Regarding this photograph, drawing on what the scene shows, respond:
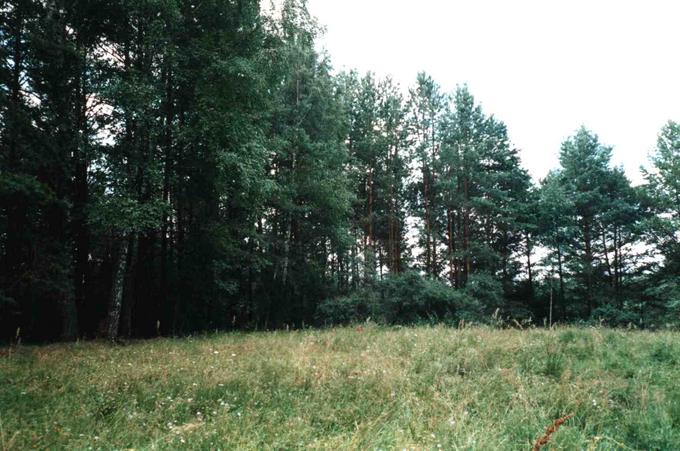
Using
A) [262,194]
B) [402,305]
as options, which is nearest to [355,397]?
[262,194]

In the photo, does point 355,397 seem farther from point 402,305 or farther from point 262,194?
point 402,305

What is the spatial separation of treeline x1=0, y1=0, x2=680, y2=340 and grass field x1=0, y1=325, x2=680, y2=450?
19.6 feet

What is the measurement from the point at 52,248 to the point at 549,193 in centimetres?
2798

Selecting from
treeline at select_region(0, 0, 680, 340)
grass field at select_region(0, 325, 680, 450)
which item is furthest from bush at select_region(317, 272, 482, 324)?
grass field at select_region(0, 325, 680, 450)

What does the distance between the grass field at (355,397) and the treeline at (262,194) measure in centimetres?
598

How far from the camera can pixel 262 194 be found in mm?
14398

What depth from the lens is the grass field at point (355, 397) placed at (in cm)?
355

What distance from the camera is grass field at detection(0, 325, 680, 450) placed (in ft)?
11.7

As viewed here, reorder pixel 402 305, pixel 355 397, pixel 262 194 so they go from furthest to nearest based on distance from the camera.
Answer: pixel 402 305
pixel 262 194
pixel 355 397

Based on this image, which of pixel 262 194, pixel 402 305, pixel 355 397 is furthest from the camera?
pixel 402 305

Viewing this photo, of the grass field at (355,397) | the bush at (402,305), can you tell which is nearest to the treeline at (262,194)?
the bush at (402,305)

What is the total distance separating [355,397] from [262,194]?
34.9 ft

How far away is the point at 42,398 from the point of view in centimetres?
460

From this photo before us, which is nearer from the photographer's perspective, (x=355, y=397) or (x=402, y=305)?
(x=355, y=397)
